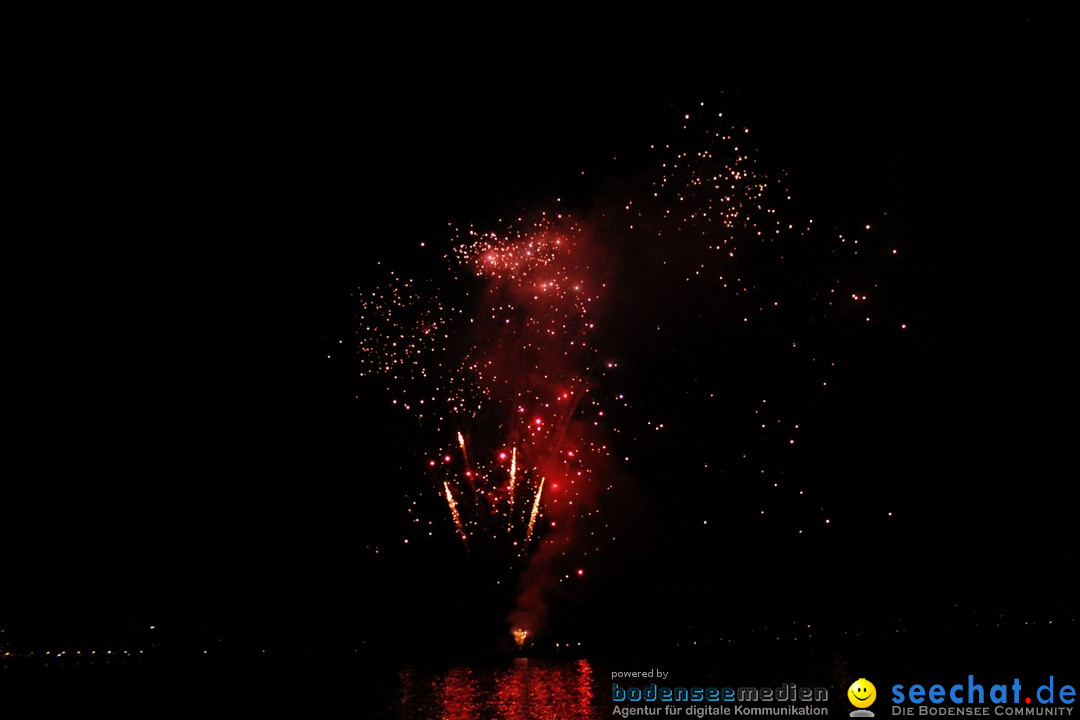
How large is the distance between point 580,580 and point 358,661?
4065mm

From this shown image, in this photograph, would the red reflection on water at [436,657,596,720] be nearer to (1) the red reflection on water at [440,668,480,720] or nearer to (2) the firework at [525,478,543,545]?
(1) the red reflection on water at [440,668,480,720]

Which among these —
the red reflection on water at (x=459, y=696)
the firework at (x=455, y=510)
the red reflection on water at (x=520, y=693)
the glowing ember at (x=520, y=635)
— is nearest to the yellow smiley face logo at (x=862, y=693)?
the red reflection on water at (x=520, y=693)

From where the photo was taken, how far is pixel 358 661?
41.9 feet

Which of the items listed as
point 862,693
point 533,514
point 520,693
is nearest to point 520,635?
point 533,514

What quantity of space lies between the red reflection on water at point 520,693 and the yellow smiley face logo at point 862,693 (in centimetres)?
218

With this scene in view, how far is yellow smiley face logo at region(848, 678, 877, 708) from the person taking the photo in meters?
6.78

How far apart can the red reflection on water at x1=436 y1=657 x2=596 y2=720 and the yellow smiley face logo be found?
2183 mm

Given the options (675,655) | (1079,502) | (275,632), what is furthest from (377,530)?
(1079,502)

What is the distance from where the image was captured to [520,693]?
8.30m

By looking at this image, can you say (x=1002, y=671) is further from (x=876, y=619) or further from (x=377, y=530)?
(x=377, y=530)

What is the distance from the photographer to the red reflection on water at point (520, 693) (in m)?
6.96

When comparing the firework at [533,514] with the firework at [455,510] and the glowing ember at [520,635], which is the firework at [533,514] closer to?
the firework at [455,510]

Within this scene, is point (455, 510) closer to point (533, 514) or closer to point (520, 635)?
point (533, 514)

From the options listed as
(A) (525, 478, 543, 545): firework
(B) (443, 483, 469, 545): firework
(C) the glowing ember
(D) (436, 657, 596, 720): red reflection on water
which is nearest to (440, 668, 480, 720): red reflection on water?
(D) (436, 657, 596, 720): red reflection on water
